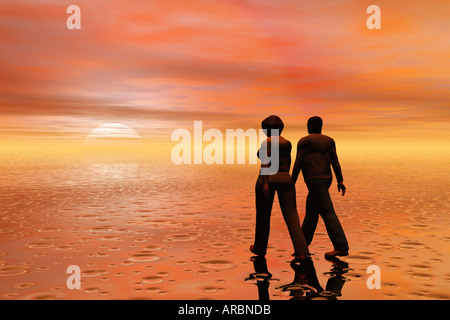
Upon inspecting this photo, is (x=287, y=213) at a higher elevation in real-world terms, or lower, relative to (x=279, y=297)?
higher

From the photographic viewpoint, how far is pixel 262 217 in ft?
26.4

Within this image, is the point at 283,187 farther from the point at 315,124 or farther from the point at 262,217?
the point at 315,124

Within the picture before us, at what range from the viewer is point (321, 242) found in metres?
9.97

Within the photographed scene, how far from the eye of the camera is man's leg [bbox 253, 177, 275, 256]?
7.92 m

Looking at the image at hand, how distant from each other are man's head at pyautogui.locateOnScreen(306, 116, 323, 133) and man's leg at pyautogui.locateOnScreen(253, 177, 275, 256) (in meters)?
1.34

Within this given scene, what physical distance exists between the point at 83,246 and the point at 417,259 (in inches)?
262

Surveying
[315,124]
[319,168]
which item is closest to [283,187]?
[319,168]

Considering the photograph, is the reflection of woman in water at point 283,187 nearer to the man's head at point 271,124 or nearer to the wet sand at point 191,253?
the man's head at point 271,124

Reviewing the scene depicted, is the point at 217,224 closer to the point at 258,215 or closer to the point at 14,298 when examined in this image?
the point at 258,215

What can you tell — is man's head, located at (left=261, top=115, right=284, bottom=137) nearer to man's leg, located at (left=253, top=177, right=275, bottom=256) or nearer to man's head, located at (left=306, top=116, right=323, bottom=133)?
man's head, located at (left=306, top=116, right=323, bottom=133)

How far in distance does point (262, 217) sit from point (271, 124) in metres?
1.66

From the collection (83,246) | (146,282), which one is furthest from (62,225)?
(146,282)

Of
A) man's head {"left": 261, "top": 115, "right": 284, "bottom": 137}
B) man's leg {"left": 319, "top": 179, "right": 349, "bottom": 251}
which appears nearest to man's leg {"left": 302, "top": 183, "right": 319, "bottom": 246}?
man's leg {"left": 319, "top": 179, "right": 349, "bottom": 251}

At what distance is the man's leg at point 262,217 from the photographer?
7918 mm
